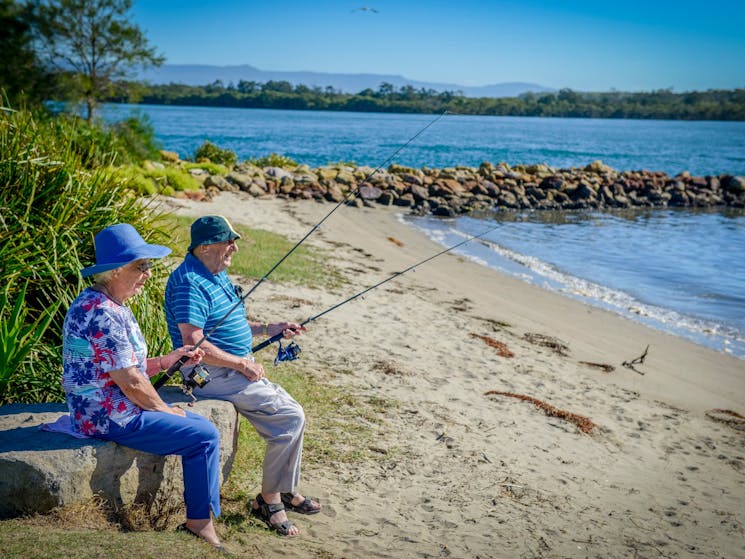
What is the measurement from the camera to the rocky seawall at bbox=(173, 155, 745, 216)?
1021 inches

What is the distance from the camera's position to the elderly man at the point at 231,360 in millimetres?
4469

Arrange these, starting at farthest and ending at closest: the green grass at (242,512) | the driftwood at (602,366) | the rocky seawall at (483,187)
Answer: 1. the rocky seawall at (483,187)
2. the driftwood at (602,366)
3. the green grass at (242,512)

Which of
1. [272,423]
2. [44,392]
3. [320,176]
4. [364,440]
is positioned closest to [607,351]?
[364,440]

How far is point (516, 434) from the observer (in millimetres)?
7047

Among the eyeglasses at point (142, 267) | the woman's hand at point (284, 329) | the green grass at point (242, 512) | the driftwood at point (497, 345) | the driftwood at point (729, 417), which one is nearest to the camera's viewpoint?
the green grass at point (242, 512)

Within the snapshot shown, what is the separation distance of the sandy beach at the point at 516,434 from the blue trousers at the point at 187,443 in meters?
0.48

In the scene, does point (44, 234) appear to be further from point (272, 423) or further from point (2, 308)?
point (272, 423)

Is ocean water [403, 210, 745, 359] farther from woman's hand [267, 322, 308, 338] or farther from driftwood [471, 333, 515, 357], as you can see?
woman's hand [267, 322, 308, 338]

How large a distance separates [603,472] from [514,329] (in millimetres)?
5069

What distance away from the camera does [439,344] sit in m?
9.75

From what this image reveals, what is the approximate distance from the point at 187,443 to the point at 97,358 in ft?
2.26

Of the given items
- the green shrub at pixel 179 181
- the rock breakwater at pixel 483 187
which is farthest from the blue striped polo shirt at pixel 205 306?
the rock breakwater at pixel 483 187

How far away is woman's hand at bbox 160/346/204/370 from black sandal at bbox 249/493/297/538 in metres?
1.09

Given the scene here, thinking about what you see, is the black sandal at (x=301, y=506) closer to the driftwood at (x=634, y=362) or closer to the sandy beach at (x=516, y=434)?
the sandy beach at (x=516, y=434)
